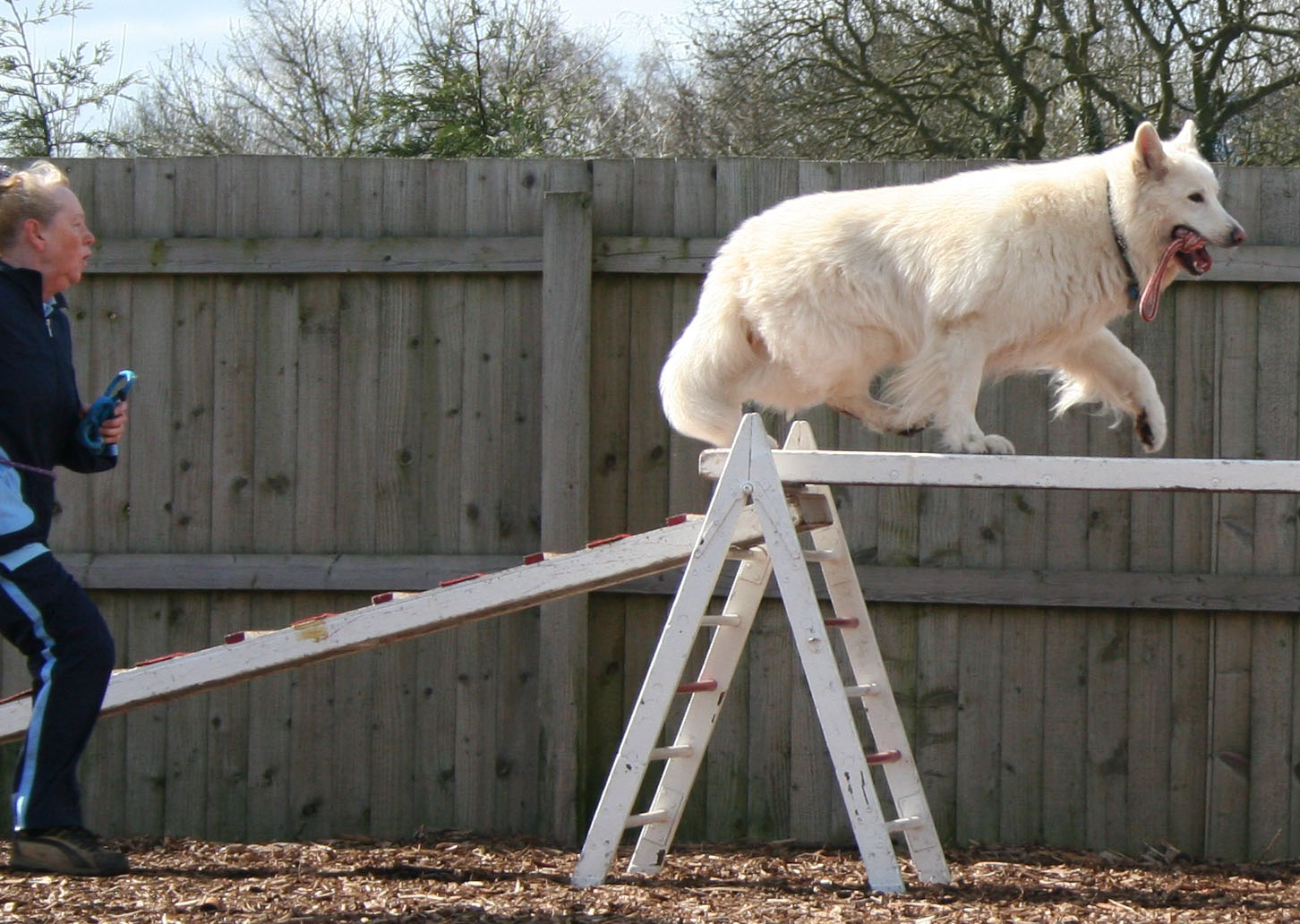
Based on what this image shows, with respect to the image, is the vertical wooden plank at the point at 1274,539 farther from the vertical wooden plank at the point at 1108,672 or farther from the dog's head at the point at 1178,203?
the dog's head at the point at 1178,203

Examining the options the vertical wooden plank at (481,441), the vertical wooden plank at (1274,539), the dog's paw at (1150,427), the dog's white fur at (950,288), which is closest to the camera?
the dog's white fur at (950,288)

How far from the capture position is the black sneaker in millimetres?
3184

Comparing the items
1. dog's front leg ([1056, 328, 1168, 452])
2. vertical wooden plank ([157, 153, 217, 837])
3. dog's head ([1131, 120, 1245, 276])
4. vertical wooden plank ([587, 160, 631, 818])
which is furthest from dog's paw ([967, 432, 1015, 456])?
vertical wooden plank ([157, 153, 217, 837])

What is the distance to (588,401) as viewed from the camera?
5020 millimetres

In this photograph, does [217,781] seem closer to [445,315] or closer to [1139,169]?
[445,315]

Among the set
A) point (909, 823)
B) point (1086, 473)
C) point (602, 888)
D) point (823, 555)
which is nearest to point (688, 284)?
point (823, 555)

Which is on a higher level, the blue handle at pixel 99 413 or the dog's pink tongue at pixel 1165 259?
the dog's pink tongue at pixel 1165 259

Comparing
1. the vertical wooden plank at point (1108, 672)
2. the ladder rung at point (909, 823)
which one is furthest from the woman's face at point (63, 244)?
the vertical wooden plank at point (1108, 672)

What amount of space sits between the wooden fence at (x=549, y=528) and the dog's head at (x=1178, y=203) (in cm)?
107

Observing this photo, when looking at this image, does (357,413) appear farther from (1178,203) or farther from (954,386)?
(1178,203)

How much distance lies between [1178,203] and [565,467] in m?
2.16

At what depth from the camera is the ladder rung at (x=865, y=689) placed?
3.85 metres

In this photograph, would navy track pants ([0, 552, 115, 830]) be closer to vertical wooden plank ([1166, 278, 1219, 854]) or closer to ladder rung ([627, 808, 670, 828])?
ladder rung ([627, 808, 670, 828])

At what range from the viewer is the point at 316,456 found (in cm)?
517
